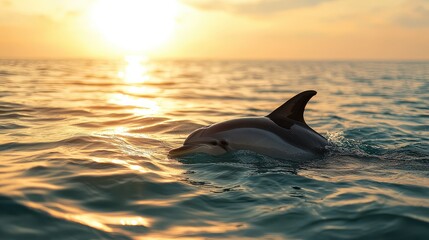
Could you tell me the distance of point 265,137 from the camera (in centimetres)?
905

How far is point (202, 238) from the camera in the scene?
16.7 feet

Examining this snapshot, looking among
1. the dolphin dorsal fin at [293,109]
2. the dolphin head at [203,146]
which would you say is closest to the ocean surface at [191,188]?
the dolphin head at [203,146]

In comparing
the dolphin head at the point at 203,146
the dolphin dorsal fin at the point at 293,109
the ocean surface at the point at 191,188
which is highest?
the dolphin dorsal fin at the point at 293,109

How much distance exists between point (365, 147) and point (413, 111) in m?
9.11

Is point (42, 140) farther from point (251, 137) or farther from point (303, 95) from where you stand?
point (303, 95)

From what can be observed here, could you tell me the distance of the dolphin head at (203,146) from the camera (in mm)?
8836

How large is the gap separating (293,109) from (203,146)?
6.29 ft

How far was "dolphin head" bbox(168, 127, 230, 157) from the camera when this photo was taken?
8.84 m

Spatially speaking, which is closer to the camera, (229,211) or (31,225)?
(31,225)

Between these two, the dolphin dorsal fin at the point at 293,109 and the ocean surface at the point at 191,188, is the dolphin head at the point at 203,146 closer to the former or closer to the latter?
the ocean surface at the point at 191,188

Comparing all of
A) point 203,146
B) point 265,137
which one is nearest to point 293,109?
point 265,137

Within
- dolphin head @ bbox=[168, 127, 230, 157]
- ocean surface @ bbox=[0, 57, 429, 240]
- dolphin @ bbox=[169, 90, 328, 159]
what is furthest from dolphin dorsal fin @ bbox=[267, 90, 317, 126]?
dolphin head @ bbox=[168, 127, 230, 157]

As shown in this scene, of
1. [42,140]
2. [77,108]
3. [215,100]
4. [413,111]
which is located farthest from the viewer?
[215,100]

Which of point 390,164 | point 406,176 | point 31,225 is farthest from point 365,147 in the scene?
point 31,225
